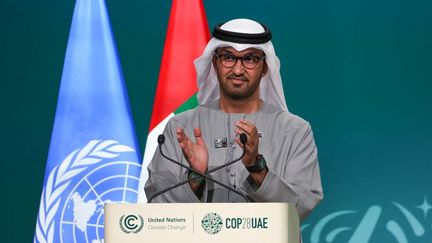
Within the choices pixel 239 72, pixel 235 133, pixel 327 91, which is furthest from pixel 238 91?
pixel 327 91

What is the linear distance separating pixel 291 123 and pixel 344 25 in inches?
73.3

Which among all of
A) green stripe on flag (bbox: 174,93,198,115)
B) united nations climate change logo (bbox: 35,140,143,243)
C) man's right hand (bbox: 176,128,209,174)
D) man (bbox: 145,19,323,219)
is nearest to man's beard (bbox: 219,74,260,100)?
man (bbox: 145,19,323,219)

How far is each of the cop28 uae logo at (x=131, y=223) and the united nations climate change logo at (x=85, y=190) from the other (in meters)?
2.25

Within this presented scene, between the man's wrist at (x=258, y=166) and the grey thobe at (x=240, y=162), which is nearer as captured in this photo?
the man's wrist at (x=258, y=166)

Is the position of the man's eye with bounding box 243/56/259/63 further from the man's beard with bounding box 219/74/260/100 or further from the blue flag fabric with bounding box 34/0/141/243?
the blue flag fabric with bounding box 34/0/141/243

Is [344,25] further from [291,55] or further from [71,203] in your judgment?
[71,203]

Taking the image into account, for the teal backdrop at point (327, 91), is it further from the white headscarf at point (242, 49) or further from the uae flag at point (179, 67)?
the white headscarf at point (242, 49)

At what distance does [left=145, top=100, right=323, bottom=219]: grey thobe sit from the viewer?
11.0 feet

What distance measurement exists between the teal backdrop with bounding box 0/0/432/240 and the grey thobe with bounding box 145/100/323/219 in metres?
1.64

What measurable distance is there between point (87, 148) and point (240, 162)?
5.73 ft

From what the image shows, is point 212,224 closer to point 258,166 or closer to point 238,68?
point 258,166

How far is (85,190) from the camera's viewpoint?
4.99 metres

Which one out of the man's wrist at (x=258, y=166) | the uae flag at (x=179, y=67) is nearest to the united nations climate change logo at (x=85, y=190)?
the uae flag at (x=179, y=67)

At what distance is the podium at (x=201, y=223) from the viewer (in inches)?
106
